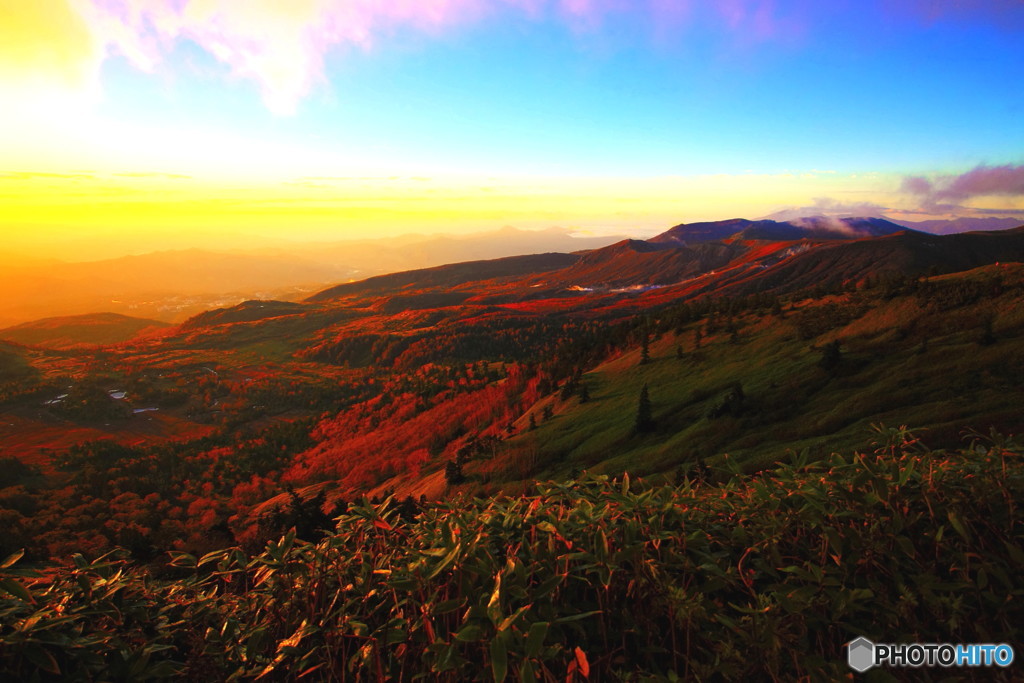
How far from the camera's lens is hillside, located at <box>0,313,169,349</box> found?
115562 millimetres

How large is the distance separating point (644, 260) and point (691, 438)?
16785 cm

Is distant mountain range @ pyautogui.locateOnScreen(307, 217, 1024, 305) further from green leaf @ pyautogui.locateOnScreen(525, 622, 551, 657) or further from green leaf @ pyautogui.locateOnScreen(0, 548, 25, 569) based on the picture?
green leaf @ pyautogui.locateOnScreen(0, 548, 25, 569)

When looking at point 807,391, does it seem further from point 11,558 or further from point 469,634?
point 11,558

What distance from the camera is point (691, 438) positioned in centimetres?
1209

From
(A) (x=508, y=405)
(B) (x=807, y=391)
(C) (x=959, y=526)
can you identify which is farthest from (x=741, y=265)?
(C) (x=959, y=526)

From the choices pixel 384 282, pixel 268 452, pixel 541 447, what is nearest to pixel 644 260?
pixel 384 282

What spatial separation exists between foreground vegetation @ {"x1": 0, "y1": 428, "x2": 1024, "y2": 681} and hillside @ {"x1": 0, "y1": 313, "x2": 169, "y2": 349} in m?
149

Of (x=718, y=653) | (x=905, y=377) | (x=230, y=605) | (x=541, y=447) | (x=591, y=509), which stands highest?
(x=591, y=509)

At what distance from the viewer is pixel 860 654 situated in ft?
5.05

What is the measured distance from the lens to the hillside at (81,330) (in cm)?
11556

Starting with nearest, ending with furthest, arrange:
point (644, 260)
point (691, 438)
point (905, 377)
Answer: point (905, 377) → point (691, 438) → point (644, 260)

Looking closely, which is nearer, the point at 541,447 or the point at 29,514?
the point at 541,447

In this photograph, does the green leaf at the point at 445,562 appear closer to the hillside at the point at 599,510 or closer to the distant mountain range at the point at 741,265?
the hillside at the point at 599,510

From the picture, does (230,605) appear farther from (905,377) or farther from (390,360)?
(390,360)
